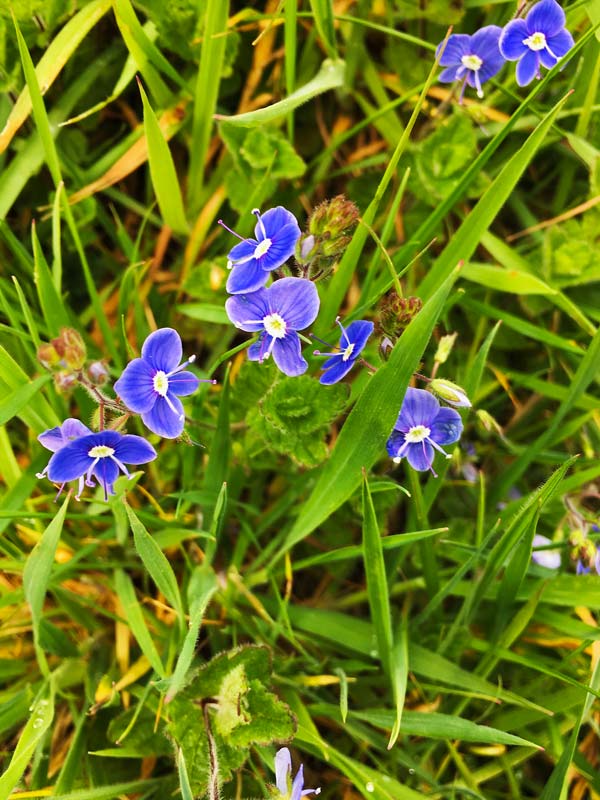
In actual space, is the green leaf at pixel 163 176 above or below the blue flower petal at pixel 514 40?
below

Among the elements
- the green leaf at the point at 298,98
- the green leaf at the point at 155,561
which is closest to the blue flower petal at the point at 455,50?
the green leaf at the point at 298,98

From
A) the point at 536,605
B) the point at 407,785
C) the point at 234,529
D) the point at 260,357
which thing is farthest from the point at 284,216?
the point at 407,785

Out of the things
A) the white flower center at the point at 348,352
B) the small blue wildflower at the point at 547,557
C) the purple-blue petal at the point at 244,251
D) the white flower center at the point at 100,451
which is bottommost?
the small blue wildflower at the point at 547,557

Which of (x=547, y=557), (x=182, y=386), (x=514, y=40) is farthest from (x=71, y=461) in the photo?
(x=514, y=40)

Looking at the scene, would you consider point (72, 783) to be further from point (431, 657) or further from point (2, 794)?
point (431, 657)

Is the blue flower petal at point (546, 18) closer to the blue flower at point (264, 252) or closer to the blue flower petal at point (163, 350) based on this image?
the blue flower at point (264, 252)
